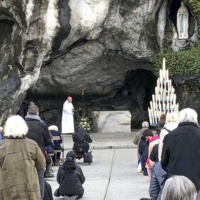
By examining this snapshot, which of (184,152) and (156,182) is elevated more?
(184,152)

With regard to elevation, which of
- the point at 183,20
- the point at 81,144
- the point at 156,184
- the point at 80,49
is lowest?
the point at 81,144

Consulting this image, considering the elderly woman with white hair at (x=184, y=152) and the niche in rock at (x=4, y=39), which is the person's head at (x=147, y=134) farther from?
the niche in rock at (x=4, y=39)

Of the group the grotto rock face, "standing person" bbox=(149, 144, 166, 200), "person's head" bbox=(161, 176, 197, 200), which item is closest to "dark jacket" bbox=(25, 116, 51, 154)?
"standing person" bbox=(149, 144, 166, 200)

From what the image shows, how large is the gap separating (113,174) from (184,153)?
712 cm

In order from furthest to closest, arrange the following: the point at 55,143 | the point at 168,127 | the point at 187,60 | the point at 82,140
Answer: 1. the point at 187,60
2. the point at 82,140
3. the point at 55,143
4. the point at 168,127

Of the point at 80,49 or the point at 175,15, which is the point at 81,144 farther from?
the point at 175,15

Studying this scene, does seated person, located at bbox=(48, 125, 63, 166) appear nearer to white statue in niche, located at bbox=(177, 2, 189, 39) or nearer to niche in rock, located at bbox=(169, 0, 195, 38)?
white statue in niche, located at bbox=(177, 2, 189, 39)

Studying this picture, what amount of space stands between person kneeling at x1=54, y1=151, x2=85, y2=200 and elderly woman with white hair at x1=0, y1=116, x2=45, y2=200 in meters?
2.81

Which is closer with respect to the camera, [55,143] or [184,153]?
[184,153]

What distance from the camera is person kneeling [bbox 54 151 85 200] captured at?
1094 centimetres

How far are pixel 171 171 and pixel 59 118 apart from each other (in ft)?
67.3

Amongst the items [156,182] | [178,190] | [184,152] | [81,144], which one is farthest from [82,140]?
[178,190]

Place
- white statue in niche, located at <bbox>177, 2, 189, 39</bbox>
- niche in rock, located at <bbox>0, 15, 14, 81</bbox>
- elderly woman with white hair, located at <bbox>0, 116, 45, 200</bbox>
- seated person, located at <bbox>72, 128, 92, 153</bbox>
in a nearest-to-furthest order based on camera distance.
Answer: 1. elderly woman with white hair, located at <bbox>0, 116, 45, 200</bbox>
2. seated person, located at <bbox>72, 128, 92, 153</bbox>
3. niche in rock, located at <bbox>0, 15, 14, 81</bbox>
4. white statue in niche, located at <bbox>177, 2, 189, 39</bbox>

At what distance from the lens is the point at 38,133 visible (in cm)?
1012
